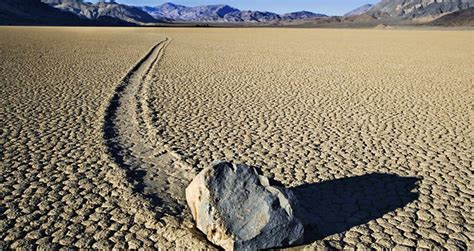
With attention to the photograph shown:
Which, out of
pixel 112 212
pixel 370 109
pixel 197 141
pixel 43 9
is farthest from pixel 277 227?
pixel 43 9

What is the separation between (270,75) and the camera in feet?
42.2

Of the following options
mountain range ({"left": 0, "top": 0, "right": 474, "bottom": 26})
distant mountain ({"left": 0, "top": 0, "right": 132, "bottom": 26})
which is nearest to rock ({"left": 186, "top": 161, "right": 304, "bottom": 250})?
mountain range ({"left": 0, "top": 0, "right": 474, "bottom": 26})

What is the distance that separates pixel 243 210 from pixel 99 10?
183 meters

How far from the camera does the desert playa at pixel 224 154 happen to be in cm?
380

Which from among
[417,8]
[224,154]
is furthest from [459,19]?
[224,154]

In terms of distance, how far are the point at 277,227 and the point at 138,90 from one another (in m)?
7.34

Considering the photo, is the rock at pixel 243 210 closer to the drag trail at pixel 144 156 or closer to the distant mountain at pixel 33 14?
the drag trail at pixel 144 156

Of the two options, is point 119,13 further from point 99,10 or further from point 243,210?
point 243,210

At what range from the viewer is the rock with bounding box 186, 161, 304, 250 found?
3328 mm

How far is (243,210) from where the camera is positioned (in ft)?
11.1

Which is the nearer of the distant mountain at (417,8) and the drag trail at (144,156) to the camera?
the drag trail at (144,156)

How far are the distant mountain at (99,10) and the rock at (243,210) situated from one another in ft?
495

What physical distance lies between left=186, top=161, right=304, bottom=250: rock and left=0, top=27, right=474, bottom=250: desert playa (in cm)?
22

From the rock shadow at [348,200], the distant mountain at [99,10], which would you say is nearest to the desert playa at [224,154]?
the rock shadow at [348,200]
